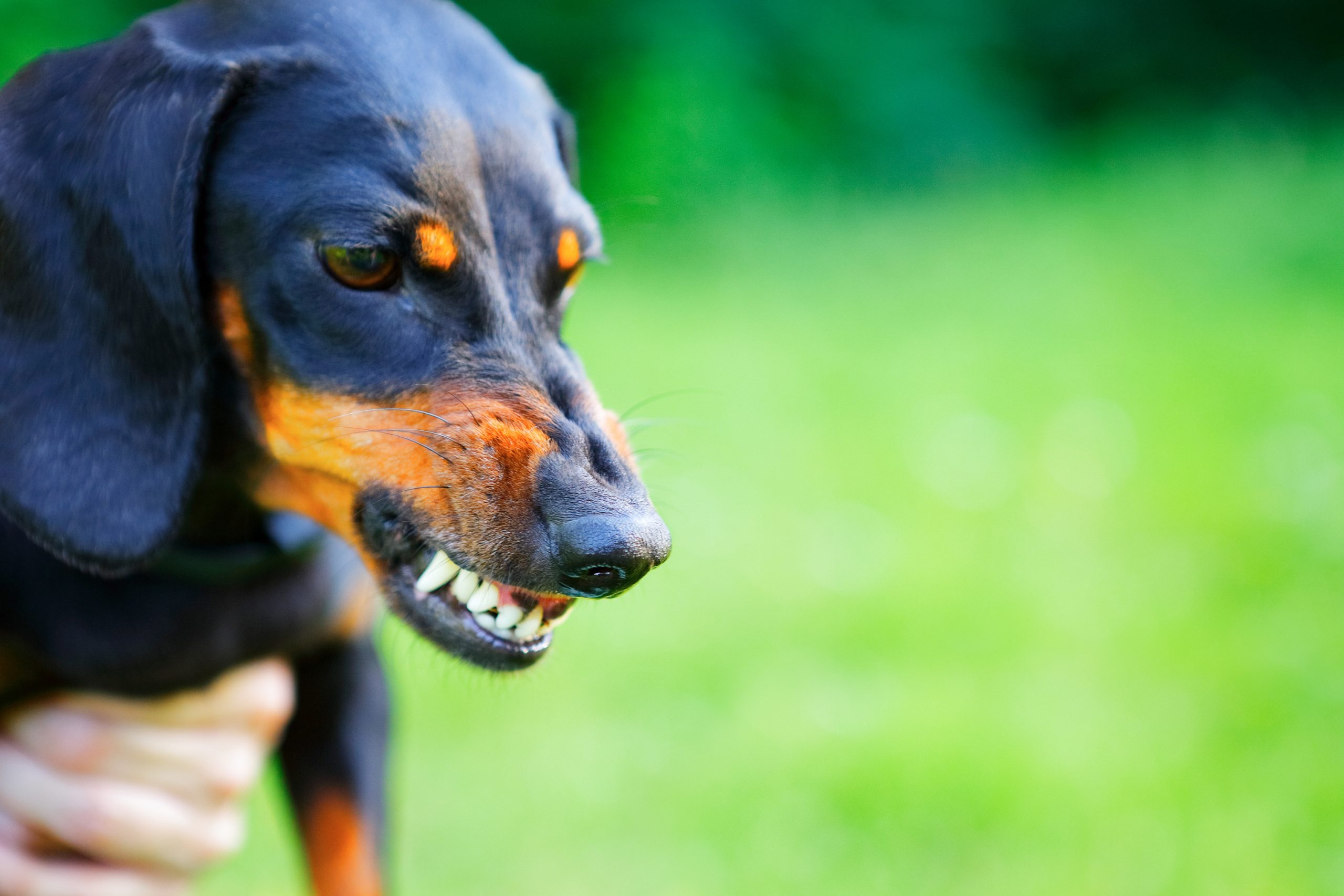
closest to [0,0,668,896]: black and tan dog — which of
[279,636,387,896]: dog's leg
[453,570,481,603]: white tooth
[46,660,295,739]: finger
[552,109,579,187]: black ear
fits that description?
[453,570,481,603]: white tooth

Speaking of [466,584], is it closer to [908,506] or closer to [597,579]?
[597,579]

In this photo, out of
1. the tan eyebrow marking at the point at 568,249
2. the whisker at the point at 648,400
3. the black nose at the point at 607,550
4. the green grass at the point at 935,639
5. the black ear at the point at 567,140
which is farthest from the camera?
the green grass at the point at 935,639

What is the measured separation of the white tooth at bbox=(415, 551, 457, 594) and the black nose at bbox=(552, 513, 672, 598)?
0.28 metres

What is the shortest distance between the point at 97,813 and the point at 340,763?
0.42m

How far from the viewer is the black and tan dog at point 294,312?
6.45 ft

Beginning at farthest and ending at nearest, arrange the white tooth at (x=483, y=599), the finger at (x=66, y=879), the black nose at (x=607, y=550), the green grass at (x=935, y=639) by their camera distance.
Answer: the green grass at (x=935, y=639) → the finger at (x=66, y=879) → the white tooth at (x=483, y=599) → the black nose at (x=607, y=550)

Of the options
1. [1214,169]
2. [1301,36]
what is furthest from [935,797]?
[1301,36]

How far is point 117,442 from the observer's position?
2.03m

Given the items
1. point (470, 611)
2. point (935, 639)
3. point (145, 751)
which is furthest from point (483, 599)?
point (935, 639)

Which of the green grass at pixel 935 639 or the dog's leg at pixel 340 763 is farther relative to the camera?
the green grass at pixel 935 639

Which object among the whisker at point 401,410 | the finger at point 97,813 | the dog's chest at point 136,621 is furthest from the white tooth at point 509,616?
the finger at point 97,813

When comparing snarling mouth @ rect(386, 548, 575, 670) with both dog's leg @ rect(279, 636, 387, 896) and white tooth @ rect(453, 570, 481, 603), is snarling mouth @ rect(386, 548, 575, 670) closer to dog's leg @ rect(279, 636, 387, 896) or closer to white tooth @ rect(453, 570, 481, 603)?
white tooth @ rect(453, 570, 481, 603)

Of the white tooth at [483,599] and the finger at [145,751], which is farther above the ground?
the white tooth at [483,599]

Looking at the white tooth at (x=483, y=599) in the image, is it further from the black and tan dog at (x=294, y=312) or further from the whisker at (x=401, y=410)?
the whisker at (x=401, y=410)
